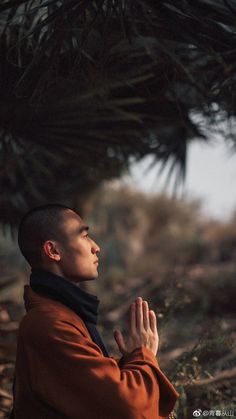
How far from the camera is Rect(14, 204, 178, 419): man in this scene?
2.20 m

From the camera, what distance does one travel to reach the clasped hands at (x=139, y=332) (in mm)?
2402

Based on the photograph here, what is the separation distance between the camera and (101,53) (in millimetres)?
2920

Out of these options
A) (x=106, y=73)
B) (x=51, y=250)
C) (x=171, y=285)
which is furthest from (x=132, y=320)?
(x=171, y=285)

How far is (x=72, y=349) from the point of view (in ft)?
7.36

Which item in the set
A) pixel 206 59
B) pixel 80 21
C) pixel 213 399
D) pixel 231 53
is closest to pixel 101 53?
pixel 80 21

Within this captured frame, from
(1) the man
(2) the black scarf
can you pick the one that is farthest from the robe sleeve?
(2) the black scarf

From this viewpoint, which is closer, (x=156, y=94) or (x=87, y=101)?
(x=87, y=101)

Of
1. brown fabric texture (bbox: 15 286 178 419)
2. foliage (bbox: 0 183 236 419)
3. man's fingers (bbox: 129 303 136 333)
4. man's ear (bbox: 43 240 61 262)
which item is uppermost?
man's ear (bbox: 43 240 61 262)

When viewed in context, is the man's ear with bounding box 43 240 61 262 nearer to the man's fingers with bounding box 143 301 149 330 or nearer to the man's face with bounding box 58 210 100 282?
the man's face with bounding box 58 210 100 282

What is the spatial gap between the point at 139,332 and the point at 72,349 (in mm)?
293

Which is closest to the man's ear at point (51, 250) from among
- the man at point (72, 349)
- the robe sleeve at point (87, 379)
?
the man at point (72, 349)

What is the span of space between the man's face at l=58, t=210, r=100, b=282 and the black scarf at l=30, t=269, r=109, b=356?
65mm

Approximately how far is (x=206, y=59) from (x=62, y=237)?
57.8 inches

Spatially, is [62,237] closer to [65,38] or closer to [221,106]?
[65,38]
